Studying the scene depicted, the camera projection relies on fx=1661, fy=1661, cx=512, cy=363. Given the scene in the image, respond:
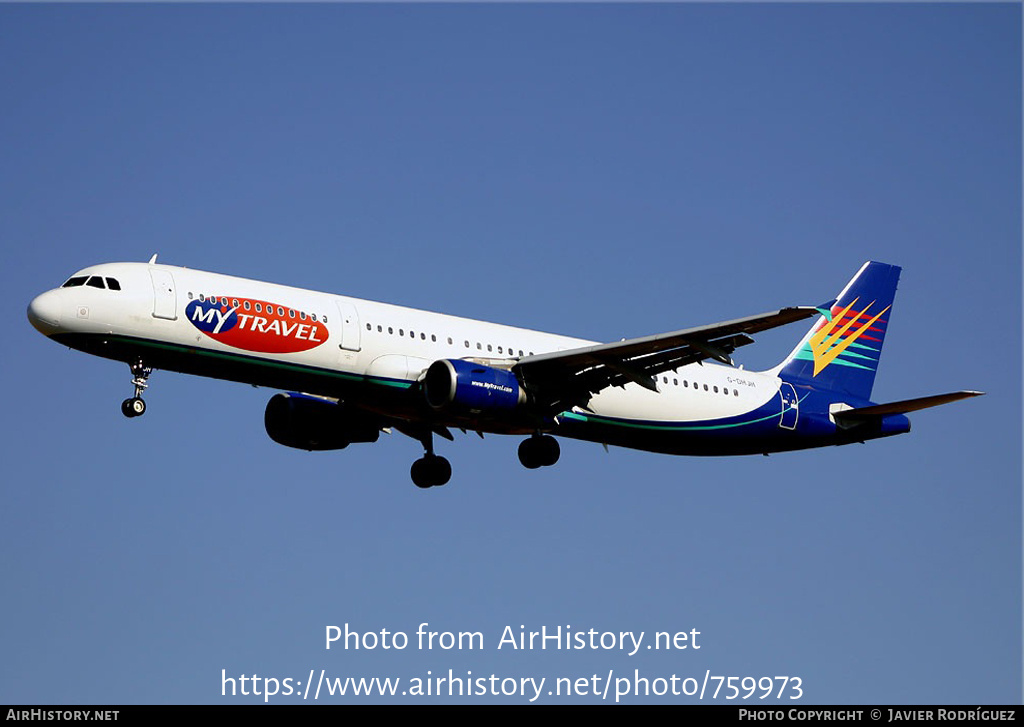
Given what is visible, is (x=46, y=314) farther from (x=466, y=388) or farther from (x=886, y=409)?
(x=886, y=409)

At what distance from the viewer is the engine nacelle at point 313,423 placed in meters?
48.4

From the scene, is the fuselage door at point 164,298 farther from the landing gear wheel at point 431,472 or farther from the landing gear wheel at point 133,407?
the landing gear wheel at point 431,472

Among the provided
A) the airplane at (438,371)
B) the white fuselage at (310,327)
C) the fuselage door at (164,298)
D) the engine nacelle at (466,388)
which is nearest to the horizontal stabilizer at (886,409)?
the airplane at (438,371)

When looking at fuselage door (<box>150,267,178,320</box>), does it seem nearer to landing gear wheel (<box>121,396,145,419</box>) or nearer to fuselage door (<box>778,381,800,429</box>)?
landing gear wheel (<box>121,396,145,419</box>)

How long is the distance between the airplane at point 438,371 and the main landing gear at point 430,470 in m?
0.04

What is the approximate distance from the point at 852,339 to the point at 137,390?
24.3 metres

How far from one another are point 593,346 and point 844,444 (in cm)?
1124

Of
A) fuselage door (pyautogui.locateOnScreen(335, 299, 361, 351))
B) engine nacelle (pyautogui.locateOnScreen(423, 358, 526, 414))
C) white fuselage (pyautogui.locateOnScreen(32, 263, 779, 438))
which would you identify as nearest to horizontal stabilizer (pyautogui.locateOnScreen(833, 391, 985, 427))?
white fuselage (pyautogui.locateOnScreen(32, 263, 779, 438))

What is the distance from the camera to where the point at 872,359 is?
180 ft

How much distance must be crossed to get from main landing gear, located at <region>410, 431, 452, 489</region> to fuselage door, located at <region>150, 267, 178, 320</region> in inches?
422
